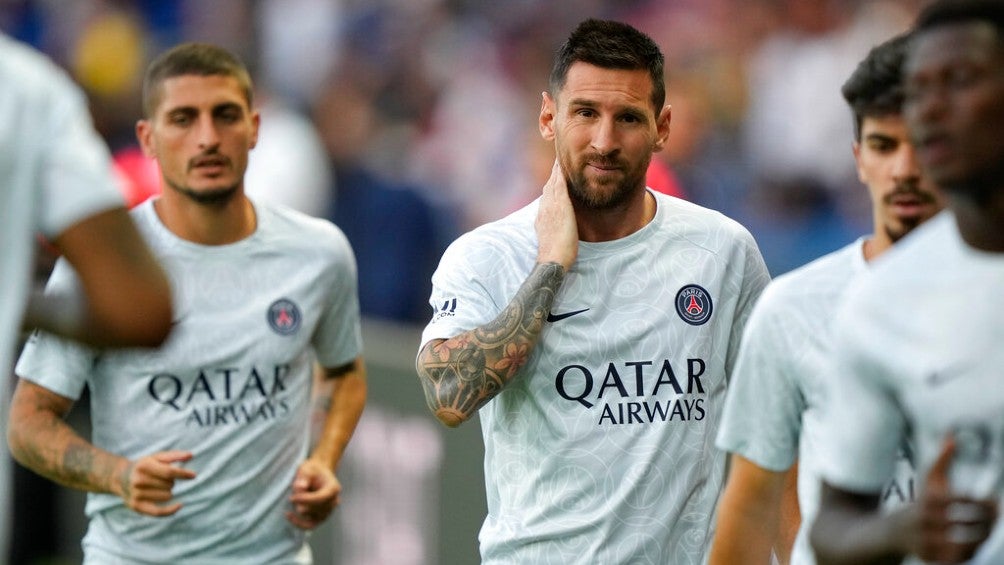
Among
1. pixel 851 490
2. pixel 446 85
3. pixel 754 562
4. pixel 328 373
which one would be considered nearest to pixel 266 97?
pixel 446 85

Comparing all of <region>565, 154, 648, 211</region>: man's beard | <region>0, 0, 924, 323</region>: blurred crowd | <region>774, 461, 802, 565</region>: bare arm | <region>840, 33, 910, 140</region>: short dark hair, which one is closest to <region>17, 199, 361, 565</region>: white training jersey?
<region>565, 154, 648, 211</region>: man's beard

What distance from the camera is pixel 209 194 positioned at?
6.16 m

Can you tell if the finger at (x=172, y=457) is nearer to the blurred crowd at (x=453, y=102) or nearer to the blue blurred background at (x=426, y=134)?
the blue blurred background at (x=426, y=134)

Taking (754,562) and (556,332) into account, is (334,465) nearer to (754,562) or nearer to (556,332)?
(556,332)

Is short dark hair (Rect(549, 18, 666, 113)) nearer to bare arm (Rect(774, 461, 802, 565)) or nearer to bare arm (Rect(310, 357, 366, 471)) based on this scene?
bare arm (Rect(774, 461, 802, 565))

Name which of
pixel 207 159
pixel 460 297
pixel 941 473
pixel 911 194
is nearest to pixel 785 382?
pixel 911 194

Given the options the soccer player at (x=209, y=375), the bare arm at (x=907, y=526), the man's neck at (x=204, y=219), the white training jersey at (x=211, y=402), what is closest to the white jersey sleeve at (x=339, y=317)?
the soccer player at (x=209, y=375)

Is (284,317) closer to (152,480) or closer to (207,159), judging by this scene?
(207,159)

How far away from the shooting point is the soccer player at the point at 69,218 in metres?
3.01

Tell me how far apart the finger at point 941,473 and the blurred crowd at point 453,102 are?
20.9ft

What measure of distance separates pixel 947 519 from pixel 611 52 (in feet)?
8.68

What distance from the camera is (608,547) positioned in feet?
16.3

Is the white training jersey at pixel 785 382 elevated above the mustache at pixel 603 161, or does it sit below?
below

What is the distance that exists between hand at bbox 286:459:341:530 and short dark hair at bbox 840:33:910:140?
2453 mm
